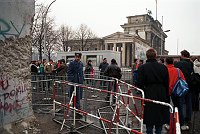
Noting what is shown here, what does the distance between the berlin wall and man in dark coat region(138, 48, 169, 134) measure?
2407mm

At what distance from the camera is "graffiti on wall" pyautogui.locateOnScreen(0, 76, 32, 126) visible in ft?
14.9

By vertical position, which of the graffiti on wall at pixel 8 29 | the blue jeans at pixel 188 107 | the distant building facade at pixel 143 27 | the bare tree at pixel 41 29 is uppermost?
the distant building facade at pixel 143 27

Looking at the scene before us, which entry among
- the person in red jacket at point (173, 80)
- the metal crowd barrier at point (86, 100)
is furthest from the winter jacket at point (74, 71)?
the person in red jacket at point (173, 80)

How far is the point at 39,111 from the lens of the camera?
7.13 meters

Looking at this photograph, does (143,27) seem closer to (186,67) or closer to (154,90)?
(186,67)

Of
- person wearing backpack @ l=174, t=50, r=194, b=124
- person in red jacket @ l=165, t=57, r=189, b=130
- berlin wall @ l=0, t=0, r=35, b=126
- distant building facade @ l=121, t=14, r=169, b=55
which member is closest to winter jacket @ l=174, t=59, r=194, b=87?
person wearing backpack @ l=174, t=50, r=194, b=124

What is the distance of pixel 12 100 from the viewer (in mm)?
4758

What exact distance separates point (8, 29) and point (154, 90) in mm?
2996

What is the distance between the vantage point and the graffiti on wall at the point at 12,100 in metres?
4.55

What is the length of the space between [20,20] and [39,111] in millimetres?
3128

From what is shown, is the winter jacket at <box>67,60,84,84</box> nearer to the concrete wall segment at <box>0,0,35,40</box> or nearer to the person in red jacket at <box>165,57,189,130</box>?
the concrete wall segment at <box>0,0,35,40</box>

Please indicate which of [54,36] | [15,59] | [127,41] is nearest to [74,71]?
[15,59]

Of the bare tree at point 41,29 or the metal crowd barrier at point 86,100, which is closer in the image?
the metal crowd barrier at point 86,100

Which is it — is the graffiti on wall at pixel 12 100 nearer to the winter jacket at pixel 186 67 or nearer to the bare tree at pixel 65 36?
the winter jacket at pixel 186 67
